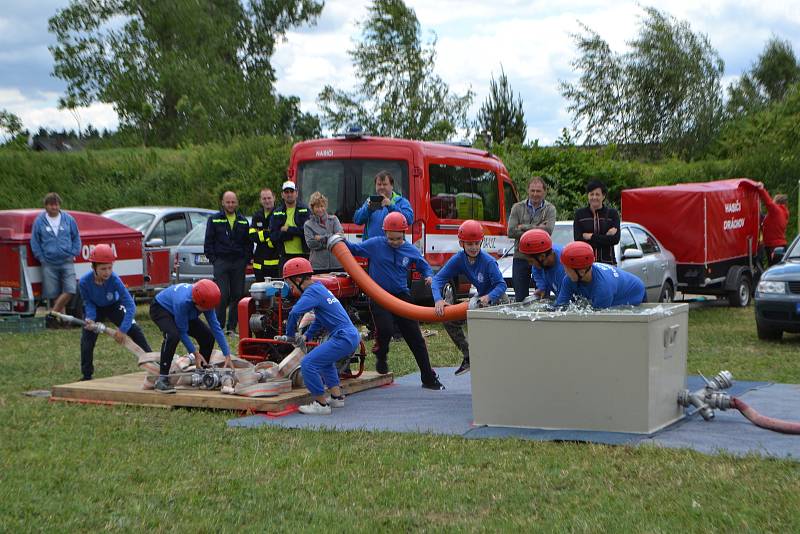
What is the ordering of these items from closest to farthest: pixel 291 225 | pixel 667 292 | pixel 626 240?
pixel 291 225
pixel 626 240
pixel 667 292

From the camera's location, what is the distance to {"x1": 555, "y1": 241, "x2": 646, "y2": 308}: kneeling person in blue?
28.1 ft

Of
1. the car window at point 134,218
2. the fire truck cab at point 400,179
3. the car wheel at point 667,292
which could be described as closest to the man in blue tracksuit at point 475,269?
the fire truck cab at point 400,179

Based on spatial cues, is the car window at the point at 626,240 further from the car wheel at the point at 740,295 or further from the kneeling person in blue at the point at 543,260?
the kneeling person in blue at the point at 543,260

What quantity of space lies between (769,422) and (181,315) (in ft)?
16.6

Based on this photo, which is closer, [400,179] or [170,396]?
[170,396]

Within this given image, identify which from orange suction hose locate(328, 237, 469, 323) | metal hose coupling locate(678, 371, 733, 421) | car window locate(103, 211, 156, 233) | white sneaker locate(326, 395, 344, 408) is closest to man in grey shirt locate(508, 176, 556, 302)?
orange suction hose locate(328, 237, 469, 323)

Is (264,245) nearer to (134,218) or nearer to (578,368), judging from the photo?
(134,218)

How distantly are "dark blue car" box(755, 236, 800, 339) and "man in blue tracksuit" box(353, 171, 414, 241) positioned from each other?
4993mm

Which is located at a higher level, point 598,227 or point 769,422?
point 598,227

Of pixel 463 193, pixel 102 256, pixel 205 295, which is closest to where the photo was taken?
pixel 205 295

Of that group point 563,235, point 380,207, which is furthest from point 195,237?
point 380,207

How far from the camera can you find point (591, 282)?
875 cm

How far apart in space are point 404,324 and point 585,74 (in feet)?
117

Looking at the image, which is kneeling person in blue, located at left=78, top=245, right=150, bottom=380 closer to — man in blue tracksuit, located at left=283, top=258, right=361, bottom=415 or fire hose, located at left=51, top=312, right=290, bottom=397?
fire hose, located at left=51, top=312, right=290, bottom=397
